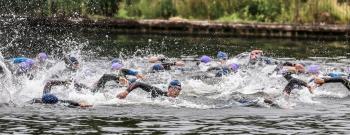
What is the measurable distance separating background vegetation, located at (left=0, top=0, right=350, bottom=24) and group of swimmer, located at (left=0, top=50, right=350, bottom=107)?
18.7 meters

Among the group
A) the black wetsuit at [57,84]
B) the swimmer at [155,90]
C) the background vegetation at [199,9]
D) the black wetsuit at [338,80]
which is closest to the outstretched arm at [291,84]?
the black wetsuit at [338,80]

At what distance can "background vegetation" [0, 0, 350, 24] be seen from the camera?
173 ft

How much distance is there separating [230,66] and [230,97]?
4183 mm

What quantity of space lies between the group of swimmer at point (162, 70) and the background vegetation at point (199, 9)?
1870 centimetres

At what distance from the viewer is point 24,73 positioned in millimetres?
25938

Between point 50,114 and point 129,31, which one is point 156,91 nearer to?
point 50,114

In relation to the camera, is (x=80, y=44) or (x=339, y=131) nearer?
(x=339, y=131)

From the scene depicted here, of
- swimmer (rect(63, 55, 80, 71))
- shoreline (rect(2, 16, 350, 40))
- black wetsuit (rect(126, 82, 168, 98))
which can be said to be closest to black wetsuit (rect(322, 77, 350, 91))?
black wetsuit (rect(126, 82, 168, 98))

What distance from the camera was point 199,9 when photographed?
5625cm

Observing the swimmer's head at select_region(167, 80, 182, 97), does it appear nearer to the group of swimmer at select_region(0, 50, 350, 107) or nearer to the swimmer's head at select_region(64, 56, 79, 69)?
the group of swimmer at select_region(0, 50, 350, 107)

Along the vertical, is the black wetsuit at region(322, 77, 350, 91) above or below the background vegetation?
below

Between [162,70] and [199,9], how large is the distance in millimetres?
27541

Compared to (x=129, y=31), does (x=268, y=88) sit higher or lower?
lower

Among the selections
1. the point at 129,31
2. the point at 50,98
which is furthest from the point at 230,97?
the point at 129,31
